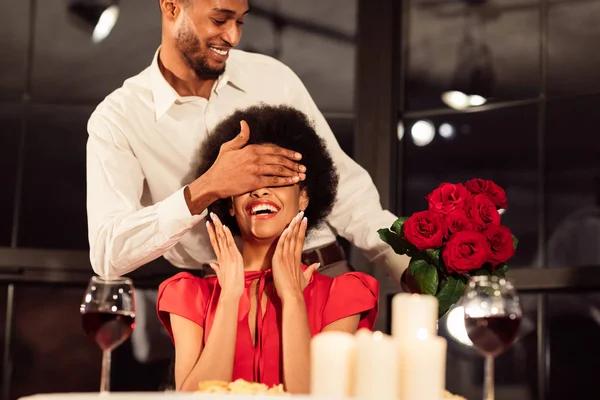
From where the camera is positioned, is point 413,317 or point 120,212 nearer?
point 413,317

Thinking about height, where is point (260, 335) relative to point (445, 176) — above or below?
below

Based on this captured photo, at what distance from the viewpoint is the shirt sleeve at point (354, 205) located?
289 centimetres

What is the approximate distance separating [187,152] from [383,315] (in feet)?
2.74

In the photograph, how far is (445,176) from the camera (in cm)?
309

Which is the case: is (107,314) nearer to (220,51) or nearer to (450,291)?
(450,291)

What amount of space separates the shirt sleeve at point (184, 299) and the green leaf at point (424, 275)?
525 mm

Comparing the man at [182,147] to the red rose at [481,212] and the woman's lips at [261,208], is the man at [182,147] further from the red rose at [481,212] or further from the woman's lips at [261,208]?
the red rose at [481,212]

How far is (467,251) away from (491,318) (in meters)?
0.71

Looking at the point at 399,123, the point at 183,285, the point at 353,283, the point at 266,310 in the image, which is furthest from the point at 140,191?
the point at 399,123

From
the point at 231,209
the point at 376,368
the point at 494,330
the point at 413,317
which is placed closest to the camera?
the point at 376,368

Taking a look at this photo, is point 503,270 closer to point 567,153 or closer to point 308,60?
point 567,153

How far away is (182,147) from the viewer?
285cm

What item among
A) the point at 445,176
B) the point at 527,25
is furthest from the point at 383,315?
the point at 527,25

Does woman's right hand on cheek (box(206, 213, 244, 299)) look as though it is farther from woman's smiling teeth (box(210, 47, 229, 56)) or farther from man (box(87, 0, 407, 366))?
woman's smiling teeth (box(210, 47, 229, 56))
